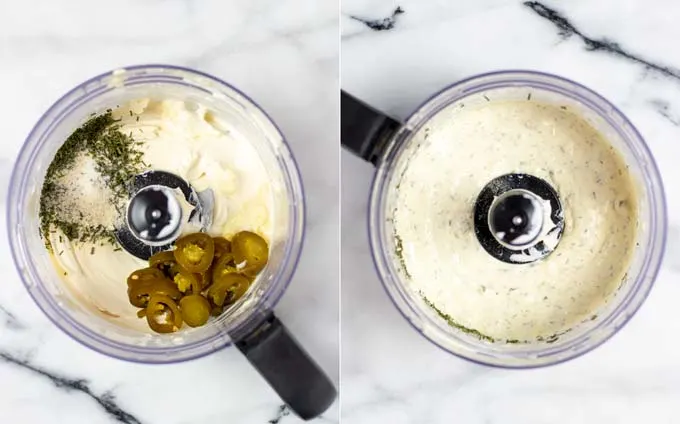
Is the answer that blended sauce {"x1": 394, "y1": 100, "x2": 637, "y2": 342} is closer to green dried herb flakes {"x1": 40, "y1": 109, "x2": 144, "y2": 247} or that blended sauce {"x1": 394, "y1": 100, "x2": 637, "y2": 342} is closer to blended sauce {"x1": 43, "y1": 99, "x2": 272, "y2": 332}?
blended sauce {"x1": 43, "y1": 99, "x2": 272, "y2": 332}

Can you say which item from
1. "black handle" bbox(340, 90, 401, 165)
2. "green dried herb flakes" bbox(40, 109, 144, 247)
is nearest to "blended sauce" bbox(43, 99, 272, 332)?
"green dried herb flakes" bbox(40, 109, 144, 247)

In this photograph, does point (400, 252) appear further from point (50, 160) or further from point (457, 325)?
point (50, 160)

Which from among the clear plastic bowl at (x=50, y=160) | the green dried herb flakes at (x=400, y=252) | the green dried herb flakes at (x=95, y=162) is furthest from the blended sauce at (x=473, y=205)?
the green dried herb flakes at (x=95, y=162)

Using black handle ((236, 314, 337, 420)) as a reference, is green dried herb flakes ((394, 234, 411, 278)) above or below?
above

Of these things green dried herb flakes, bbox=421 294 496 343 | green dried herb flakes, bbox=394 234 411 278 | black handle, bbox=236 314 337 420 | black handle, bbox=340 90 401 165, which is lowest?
black handle, bbox=236 314 337 420

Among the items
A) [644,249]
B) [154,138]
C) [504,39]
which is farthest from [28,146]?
[644,249]

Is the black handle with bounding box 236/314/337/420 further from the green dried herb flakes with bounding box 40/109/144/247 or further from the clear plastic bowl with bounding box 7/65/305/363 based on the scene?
the green dried herb flakes with bounding box 40/109/144/247

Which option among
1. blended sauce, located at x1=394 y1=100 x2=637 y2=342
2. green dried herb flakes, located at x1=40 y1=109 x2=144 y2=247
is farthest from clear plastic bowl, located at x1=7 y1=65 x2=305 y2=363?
blended sauce, located at x1=394 y1=100 x2=637 y2=342
